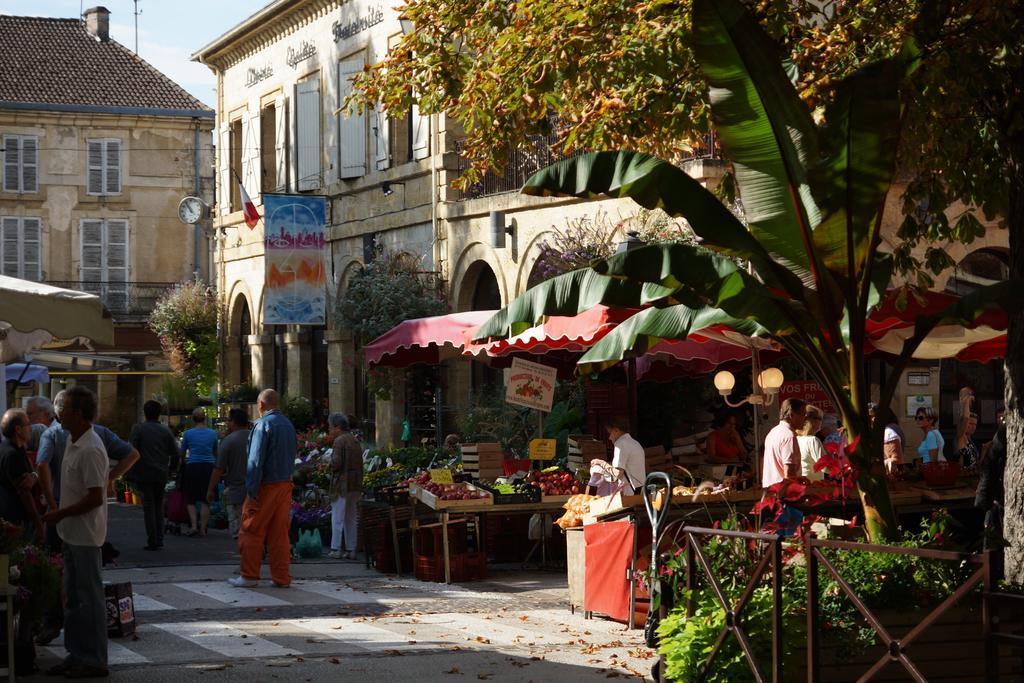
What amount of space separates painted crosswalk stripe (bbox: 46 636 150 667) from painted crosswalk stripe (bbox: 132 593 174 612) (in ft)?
5.62

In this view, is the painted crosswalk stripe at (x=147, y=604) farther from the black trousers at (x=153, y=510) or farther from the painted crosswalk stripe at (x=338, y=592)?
the black trousers at (x=153, y=510)

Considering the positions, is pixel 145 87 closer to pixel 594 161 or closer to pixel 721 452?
pixel 721 452

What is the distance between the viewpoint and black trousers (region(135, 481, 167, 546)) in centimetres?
1758

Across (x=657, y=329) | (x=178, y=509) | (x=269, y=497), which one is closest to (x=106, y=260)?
(x=178, y=509)

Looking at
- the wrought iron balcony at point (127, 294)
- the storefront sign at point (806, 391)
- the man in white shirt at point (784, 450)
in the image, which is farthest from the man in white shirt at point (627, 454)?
the wrought iron balcony at point (127, 294)

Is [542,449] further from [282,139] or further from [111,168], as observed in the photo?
[111,168]

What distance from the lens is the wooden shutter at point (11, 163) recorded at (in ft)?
143

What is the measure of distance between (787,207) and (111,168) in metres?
38.7

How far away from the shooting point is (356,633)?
434 inches

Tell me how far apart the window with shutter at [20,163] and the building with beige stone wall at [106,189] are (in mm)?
29

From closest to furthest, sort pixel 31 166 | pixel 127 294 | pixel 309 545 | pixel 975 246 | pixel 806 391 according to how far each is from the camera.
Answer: pixel 806 391 < pixel 309 545 < pixel 975 246 < pixel 31 166 < pixel 127 294

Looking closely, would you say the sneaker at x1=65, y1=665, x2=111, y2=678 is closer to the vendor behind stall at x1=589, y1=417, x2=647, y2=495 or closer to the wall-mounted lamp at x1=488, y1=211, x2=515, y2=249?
the vendor behind stall at x1=589, y1=417, x2=647, y2=495

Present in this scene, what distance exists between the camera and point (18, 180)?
43.8 meters

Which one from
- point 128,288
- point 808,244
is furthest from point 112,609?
point 128,288
